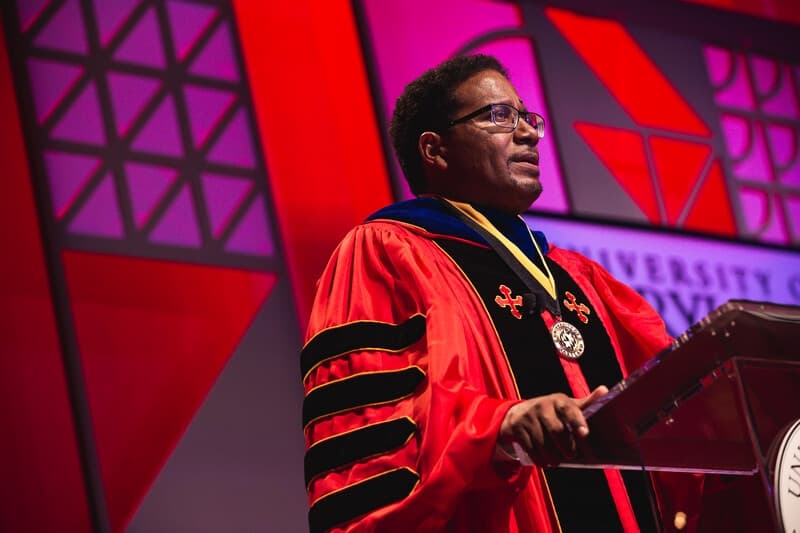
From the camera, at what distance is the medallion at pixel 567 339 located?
2.31m

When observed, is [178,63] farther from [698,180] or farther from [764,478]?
[764,478]

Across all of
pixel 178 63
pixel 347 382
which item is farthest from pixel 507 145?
pixel 178 63

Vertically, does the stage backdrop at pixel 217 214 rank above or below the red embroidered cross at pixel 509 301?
above

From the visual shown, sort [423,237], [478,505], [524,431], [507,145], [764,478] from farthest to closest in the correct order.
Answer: [507,145] → [423,237] → [478,505] → [524,431] → [764,478]

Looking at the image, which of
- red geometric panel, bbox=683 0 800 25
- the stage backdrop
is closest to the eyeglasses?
the stage backdrop

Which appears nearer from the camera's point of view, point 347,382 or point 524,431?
point 524,431

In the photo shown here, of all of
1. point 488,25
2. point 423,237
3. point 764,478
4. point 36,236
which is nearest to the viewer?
point 764,478

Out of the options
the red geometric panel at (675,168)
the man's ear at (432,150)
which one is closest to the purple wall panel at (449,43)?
the red geometric panel at (675,168)

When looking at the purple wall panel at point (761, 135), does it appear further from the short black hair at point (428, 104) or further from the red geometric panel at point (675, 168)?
the short black hair at point (428, 104)

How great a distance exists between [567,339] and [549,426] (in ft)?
2.19

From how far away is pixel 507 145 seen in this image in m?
2.55

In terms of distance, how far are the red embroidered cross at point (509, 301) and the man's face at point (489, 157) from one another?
0.28 m

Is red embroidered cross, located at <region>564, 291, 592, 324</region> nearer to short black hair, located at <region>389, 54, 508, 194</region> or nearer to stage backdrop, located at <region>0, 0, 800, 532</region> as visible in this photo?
short black hair, located at <region>389, 54, 508, 194</region>

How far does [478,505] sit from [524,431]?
1.01 ft
